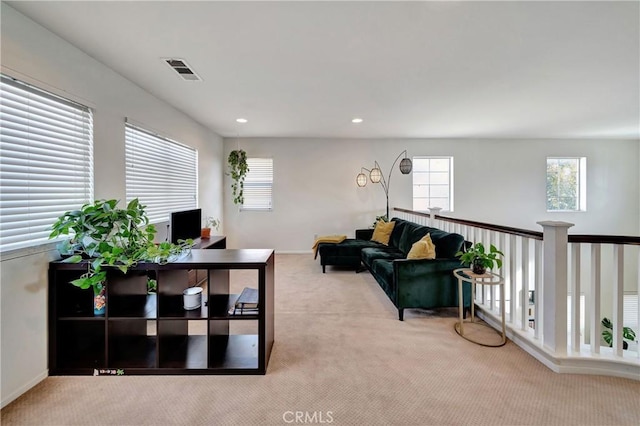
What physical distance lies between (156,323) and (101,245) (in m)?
0.66

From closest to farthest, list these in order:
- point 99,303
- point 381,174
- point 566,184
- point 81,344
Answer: point 99,303 → point 81,344 → point 381,174 → point 566,184

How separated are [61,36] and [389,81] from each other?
9.52 feet

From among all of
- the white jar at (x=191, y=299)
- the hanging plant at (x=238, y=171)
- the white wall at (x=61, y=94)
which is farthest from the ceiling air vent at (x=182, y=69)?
the hanging plant at (x=238, y=171)

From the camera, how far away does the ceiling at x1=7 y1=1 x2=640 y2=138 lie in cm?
196

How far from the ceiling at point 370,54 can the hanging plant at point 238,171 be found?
1.26 meters

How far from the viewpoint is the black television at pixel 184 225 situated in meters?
3.26

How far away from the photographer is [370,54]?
2531 millimetres

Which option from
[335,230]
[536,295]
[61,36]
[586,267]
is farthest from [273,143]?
[586,267]

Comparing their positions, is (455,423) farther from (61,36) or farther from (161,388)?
(61,36)

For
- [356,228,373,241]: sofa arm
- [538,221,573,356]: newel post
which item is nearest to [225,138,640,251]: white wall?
[356,228,373,241]: sofa arm

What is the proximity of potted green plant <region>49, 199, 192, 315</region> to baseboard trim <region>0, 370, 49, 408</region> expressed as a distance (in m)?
0.52

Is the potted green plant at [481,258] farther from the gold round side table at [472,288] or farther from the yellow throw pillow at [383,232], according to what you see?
the yellow throw pillow at [383,232]

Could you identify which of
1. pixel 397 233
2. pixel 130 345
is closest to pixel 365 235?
pixel 397 233

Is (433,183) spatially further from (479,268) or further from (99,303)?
(99,303)
